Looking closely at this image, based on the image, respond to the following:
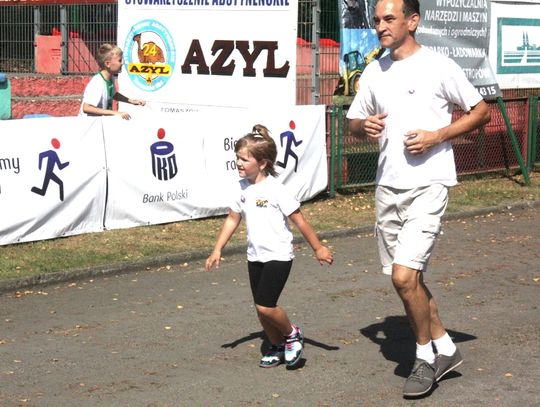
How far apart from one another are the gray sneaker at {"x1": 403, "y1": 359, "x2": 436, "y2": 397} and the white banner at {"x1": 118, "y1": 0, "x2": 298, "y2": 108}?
26.9 ft

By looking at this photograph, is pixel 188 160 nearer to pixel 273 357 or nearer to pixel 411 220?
pixel 273 357

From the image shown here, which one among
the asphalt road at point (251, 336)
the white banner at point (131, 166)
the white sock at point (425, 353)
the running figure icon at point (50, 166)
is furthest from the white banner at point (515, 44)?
the white sock at point (425, 353)

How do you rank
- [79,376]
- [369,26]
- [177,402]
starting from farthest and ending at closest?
[369,26], [79,376], [177,402]

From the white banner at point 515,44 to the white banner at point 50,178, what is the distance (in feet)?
24.5

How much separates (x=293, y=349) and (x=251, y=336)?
3.10 feet

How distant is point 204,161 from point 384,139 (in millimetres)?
6825

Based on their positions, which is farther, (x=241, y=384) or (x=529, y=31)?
(x=529, y=31)

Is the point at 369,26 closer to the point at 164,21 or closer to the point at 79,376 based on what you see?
the point at 164,21

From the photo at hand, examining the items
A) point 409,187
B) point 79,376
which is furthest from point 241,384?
point 409,187

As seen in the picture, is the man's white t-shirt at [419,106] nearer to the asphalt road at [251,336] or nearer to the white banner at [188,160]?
the asphalt road at [251,336]

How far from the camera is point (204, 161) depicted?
13484 mm

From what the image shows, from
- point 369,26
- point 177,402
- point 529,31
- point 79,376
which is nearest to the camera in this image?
point 177,402

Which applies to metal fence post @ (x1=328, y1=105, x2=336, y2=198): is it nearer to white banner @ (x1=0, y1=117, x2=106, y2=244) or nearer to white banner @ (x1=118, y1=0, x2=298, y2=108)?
white banner @ (x1=118, y1=0, x2=298, y2=108)

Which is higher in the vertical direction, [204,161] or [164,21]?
[164,21]
